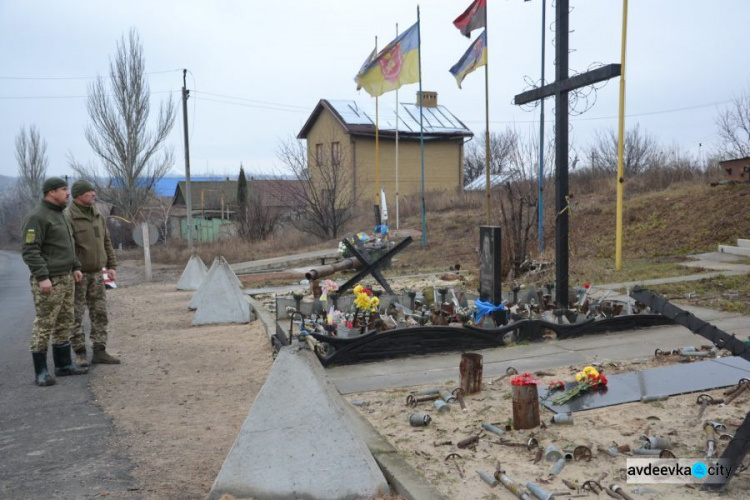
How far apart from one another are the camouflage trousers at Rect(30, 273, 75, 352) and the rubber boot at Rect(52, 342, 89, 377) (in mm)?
67

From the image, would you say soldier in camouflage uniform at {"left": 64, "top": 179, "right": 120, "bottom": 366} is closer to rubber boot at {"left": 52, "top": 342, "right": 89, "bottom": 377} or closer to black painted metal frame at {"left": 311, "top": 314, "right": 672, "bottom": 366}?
rubber boot at {"left": 52, "top": 342, "right": 89, "bottom": 377}

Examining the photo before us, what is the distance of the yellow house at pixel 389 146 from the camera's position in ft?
114

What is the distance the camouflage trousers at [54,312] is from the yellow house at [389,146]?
25.8 meters

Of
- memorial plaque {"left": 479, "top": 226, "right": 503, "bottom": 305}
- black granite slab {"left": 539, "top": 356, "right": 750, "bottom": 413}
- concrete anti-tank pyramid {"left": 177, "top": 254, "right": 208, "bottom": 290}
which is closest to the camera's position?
black granite slab {"left": 539, "top": 356, "right": 750, "bottom": 413}

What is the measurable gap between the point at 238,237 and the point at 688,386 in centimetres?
2809

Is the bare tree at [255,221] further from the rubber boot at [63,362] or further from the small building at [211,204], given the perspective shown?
the rubber boot at [63,362]

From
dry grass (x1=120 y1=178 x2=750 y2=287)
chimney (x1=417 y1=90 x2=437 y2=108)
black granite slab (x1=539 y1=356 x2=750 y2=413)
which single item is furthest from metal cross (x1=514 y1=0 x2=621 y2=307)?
chimney (x1=417 y1=90 x2=437 y2=108)

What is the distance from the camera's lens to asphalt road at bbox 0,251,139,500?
13.3 ft

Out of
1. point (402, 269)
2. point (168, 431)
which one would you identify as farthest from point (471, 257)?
point (168, 431)

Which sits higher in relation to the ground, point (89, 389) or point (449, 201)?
point (449, 201)

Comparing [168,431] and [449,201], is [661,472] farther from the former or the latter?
[449,201]

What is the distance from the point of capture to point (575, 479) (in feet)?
11.9

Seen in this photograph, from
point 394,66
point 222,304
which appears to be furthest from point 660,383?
point 394,66

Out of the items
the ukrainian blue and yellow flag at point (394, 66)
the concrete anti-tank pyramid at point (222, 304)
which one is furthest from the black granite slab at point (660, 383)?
the ukrainian blue and yellow flag at point (394, 66)
